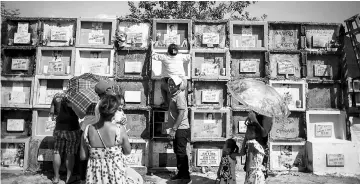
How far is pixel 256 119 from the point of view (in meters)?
3.58

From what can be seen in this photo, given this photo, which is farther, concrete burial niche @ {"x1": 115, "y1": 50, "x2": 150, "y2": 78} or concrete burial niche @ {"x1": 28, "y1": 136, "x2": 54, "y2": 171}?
concrete burial niche @ {"x1": 115, "y1": 50, "x2": 150, "y2": 78}

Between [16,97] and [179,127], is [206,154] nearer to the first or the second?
[179,127]

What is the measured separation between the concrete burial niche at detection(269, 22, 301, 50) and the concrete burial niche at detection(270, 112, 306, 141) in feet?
5.41

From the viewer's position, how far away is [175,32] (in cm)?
587

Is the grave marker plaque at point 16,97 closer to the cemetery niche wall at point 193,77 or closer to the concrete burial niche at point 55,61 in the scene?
the cemetery niche wall at point 193,77

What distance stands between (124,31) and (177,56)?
1469mm

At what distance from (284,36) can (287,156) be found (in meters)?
2.86

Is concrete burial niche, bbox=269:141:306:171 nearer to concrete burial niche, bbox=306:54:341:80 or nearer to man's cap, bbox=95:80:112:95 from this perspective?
concrete burial niche, bbox=306:54:341:80

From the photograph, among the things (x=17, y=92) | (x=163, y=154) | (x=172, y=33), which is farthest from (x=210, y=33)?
(x=17, y=92)

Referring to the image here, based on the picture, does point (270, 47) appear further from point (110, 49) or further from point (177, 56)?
point (110, 49)

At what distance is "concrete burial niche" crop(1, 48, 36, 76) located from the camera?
5.67 metres

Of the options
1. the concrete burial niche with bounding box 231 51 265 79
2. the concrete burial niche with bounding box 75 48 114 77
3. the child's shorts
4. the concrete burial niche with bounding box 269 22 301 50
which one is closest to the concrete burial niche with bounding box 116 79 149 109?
the concrete burial niche with bounding box 75 48 114 77

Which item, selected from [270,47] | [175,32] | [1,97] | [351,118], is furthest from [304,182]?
[1,97]

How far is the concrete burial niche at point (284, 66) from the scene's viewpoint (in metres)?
5.84
